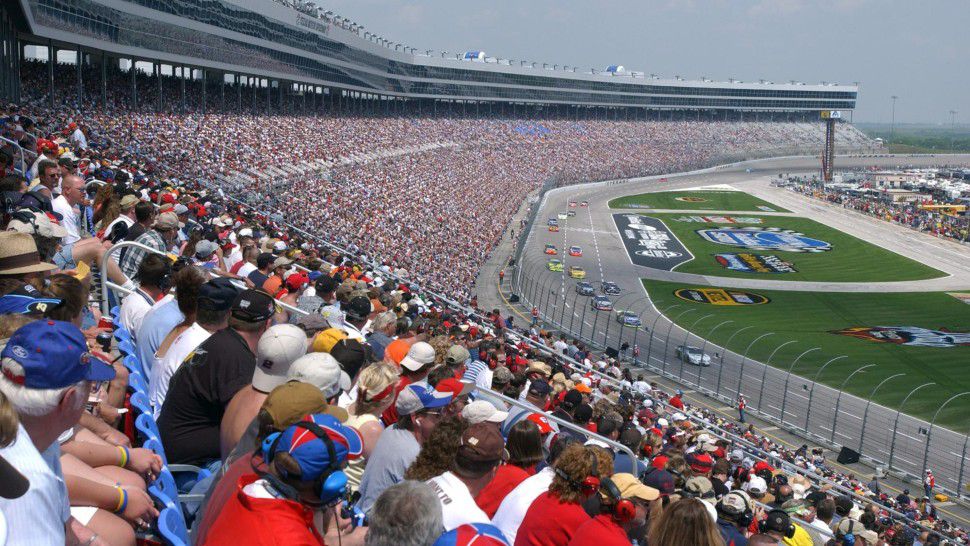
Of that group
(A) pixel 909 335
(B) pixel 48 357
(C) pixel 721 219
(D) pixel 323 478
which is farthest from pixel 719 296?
(B) pixel 48 357

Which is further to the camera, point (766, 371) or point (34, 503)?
point (766, 371)

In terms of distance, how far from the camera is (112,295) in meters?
9.82

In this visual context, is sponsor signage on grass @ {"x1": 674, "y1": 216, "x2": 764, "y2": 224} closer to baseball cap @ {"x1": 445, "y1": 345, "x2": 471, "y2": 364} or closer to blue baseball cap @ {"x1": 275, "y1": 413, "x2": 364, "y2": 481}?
baseball cap @ {"x1": 445, "y1": 345, "x2": 471, "y2": 364}

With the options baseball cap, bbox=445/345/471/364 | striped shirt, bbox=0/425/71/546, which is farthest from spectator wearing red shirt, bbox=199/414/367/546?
baseball cap, bbox=445/345/471/364

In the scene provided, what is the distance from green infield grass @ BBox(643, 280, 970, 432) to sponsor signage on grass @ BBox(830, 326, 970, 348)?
0.22 m

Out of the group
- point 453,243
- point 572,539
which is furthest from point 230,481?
point 453,243

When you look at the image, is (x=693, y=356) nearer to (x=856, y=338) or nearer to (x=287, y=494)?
(x=856, y=338)

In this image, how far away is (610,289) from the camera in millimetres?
50938

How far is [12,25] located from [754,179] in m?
105

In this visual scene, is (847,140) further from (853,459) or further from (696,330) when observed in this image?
(853,459)

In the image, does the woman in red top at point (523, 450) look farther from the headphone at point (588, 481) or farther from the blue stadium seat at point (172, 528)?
the blue stadium seat at point (172, 528)

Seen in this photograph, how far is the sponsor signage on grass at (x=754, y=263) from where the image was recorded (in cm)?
6175

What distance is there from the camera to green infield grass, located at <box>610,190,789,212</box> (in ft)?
313

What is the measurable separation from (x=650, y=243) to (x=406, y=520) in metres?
68.8
